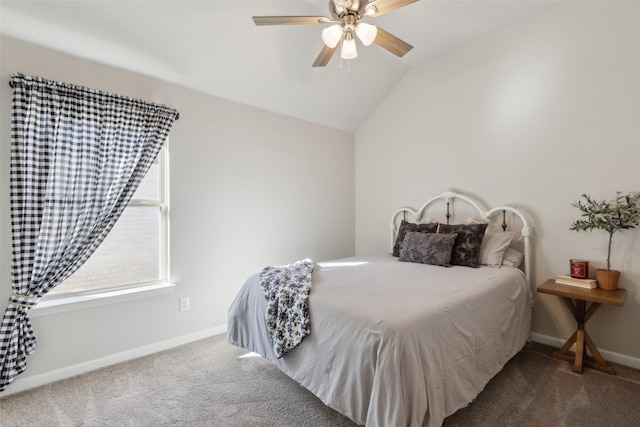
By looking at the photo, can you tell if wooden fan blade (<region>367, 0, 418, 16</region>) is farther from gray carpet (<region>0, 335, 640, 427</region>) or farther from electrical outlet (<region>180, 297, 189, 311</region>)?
electrical outlet (<region>180, 297, 189, 311</region>)

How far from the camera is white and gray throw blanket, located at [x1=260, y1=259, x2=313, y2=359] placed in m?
1.87

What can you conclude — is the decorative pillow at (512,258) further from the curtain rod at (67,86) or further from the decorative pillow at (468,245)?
the curtain rod at (67,86)

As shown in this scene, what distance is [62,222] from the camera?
2.21 metres

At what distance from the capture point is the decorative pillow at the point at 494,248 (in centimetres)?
279

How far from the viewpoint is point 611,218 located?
2393 mm

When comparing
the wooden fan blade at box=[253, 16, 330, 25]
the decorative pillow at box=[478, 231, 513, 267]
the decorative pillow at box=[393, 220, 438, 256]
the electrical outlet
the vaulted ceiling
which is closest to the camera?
the wooden fan blade at box=[253, 16, 330, 25]

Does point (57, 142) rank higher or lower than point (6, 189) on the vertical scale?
higher

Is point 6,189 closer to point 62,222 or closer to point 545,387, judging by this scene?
point 62,222

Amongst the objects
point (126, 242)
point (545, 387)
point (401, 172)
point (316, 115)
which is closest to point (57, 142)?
point (126, 242)

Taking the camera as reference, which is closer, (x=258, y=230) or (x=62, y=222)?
(x=62, y=222)

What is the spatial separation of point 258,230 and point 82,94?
193cm

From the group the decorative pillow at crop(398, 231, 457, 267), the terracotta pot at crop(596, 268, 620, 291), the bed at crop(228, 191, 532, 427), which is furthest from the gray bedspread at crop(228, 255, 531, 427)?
the terracotta pot at crop(596, 268, 620, 291)

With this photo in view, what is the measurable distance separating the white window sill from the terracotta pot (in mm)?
3578

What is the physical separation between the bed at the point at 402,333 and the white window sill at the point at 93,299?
810 mm
